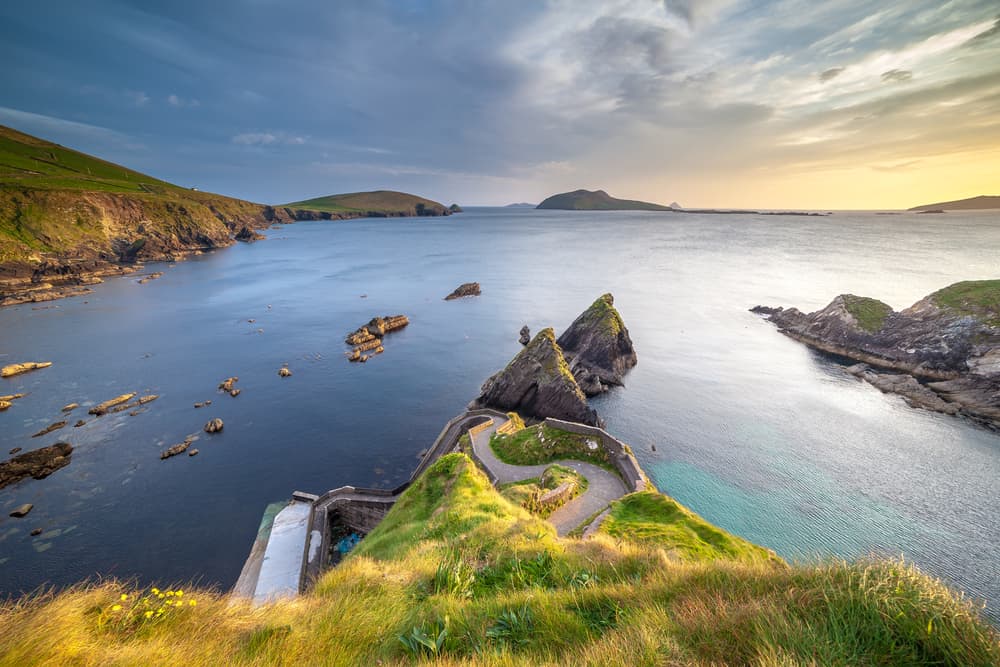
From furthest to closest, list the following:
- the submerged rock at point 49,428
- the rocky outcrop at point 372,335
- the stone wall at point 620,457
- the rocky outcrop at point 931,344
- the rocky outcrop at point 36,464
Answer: the rocky outcrop at point 372,335 < the rocky outcrop at point 931,344 < the submerged rock at point 49,428 < the rocky outcrop at point 36,464 < the stone wall at point 620,457

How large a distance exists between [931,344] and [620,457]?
55853 mm

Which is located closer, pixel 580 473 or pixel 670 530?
pixel 670 530

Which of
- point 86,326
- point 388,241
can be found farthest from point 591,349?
point 388,241

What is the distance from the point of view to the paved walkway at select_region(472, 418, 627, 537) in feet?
71.8

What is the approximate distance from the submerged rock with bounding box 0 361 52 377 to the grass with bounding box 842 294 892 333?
119 metres

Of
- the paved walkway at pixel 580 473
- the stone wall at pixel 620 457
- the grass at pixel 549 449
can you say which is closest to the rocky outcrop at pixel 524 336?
the paved walkway at pixel 580 473

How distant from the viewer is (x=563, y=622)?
6230mm

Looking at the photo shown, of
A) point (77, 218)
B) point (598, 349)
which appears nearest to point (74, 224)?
point (77, 218)

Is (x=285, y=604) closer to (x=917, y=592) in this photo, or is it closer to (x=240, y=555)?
(x=917, y=592)

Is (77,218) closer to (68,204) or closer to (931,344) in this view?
(68,204)

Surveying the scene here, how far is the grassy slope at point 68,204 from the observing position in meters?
99.1

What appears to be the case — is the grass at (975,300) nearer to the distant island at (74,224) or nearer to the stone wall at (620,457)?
the stone wall at (620,457)

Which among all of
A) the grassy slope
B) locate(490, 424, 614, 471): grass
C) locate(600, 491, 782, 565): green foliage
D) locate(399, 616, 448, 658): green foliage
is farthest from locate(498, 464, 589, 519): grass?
the grassy slope

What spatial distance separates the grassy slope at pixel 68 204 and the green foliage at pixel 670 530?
14261 centimetres
